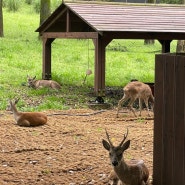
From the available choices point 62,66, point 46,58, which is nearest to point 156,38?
point 46,58

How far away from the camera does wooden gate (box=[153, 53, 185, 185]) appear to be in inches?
264

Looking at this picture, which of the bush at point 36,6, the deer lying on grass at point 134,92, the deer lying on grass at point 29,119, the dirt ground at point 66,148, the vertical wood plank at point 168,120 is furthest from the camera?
the bush at point 36,6

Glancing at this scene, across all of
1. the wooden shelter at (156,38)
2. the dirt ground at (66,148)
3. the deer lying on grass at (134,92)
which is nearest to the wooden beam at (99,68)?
the wooden shelter at (156,38)

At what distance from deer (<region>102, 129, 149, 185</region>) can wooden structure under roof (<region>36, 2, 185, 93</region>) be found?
25.6 feet

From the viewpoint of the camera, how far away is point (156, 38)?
15.7 metres

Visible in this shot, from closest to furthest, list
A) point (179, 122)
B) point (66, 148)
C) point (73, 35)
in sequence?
1. point (179, 122)
2. point (66, 148)
3. point (73, 35)

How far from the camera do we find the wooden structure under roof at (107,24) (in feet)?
49.4

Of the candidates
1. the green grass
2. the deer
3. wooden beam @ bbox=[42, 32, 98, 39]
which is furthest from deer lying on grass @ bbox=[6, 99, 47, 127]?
the deer

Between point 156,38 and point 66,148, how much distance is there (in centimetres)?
660

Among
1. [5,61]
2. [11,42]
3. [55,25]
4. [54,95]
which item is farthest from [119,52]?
[54,95]

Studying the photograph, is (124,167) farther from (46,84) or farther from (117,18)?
(46,84)

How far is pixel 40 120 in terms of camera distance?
38.5 feet

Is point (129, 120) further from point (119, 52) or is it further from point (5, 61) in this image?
point (119, 52)

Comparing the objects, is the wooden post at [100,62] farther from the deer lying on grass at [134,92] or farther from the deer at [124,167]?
the deer at [124,167]
